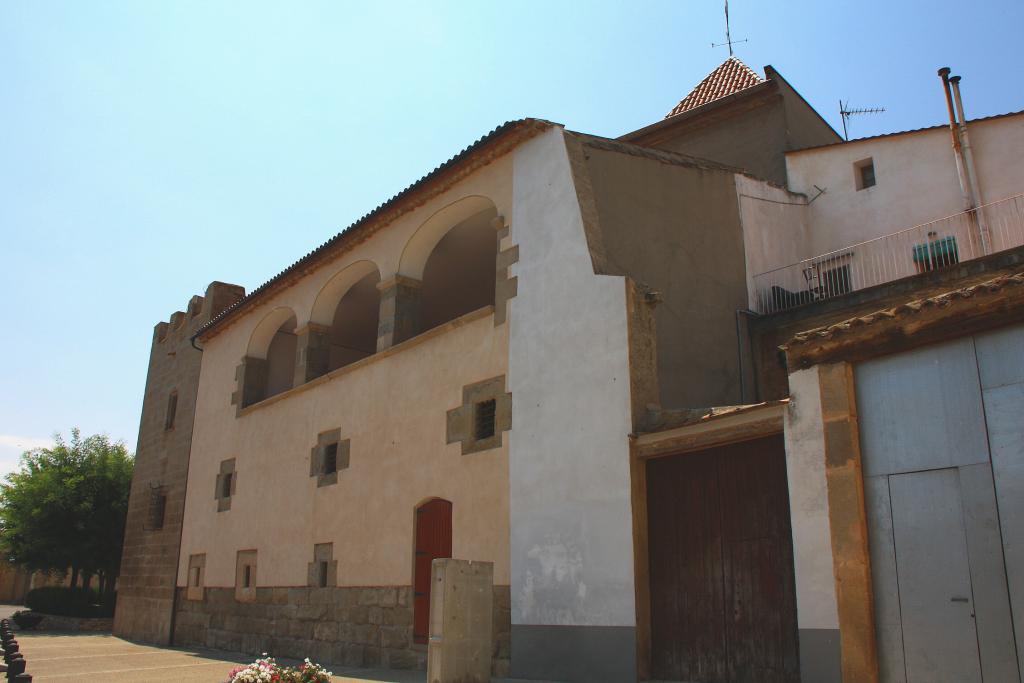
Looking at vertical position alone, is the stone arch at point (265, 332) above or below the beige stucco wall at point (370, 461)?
above

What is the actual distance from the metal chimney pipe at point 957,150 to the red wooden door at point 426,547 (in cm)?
834

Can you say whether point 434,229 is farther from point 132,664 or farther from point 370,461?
point 132,664

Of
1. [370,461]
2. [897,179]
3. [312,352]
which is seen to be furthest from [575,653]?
[897,179]

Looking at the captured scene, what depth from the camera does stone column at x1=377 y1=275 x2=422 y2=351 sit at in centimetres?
1248

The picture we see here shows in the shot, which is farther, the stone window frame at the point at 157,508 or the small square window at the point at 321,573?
the stone window frame at the point at 157,508

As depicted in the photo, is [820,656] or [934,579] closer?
[934,579]

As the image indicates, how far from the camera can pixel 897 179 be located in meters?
13.0

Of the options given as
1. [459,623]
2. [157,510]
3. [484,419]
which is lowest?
[459,623]

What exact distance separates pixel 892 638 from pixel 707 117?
11.3m

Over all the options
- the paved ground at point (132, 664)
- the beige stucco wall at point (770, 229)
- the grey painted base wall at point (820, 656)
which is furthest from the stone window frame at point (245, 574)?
the grey painted base wall at point (820, 656)

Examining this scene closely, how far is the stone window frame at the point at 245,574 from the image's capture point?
14.2 meters

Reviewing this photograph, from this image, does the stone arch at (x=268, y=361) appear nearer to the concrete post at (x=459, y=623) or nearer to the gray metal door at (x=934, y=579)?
the concrete post at (x=459, y=623)

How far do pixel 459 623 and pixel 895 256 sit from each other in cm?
860

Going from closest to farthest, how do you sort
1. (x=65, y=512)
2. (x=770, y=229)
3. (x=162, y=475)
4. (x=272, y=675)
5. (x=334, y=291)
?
(x=272, y=675) → (x=770, y=229) → (x=334, y=291) → (x=162, y=475) → (x=65, y=512)
